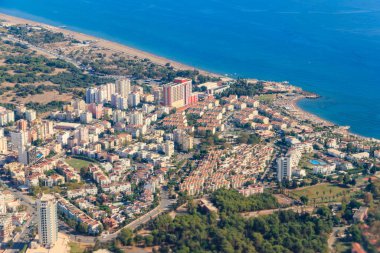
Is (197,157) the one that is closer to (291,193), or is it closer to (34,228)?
(291,193)

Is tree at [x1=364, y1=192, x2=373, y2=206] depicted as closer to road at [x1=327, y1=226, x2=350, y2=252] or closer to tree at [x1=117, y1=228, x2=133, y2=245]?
road at [x1=327, y1=226, x2=350, y2=252]

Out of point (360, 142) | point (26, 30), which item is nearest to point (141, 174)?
point (360, 142)

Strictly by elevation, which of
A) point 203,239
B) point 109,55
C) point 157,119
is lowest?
point 203,239

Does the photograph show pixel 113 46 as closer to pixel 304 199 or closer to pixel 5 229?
pixel 304 199

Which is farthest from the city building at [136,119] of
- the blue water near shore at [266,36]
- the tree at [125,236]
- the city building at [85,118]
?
the tree at [125,236]

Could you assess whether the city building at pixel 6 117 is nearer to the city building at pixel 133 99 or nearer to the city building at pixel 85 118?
the city building at pixel 85 118

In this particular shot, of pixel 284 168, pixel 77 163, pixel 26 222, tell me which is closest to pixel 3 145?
pixel 77 163
